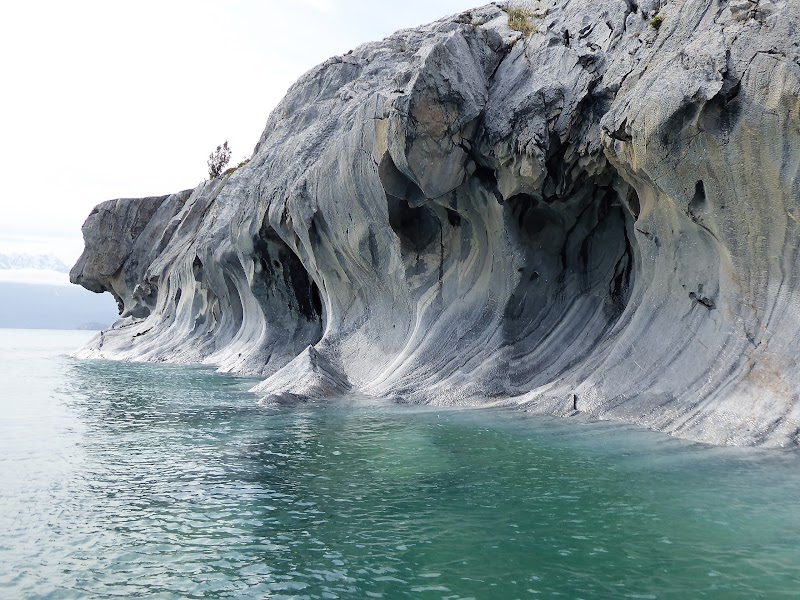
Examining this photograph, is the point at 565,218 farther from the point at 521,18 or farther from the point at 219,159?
the point at 219,159

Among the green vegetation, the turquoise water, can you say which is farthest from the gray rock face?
the turquoise water

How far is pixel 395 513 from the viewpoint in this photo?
682 centimetres

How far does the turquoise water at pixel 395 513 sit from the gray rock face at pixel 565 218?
2.00 meters

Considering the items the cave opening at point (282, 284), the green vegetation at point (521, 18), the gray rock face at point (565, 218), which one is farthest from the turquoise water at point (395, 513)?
the cave opening at point (282, 284)

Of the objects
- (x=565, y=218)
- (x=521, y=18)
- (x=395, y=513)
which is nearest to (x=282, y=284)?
(x=521, y=18)

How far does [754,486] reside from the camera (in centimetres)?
749

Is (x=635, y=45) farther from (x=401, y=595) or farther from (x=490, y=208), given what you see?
(x=401, y=595)

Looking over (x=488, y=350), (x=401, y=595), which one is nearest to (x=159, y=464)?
(x=401, y=595)

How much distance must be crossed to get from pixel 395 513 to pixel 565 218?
32.4 ft

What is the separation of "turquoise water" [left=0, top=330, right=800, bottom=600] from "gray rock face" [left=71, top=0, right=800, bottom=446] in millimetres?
2002

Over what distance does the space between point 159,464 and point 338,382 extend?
7928 mm

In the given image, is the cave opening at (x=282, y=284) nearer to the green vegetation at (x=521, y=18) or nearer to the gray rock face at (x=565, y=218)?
the gray rock face at (x=565, y=218)

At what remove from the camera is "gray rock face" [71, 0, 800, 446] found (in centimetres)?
1055

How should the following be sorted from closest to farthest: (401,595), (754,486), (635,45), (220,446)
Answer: (401,595) < (754,486) < (220,446) < (635,45)
